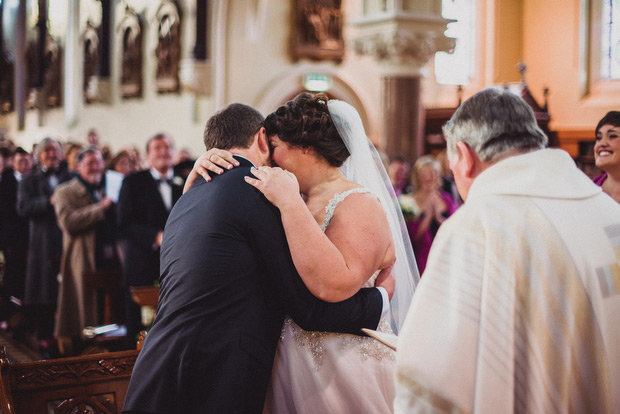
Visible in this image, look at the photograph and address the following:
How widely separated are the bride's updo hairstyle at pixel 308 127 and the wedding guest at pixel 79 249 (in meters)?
4.19

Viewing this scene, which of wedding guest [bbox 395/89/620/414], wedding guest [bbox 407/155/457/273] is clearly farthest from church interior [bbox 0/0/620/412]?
wedding guest [bbox 395/89/620/414]

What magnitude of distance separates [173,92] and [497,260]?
38.4 feet

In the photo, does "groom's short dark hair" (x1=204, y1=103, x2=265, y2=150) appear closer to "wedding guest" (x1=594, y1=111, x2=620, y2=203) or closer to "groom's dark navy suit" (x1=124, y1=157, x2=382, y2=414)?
"groom's dark navy suit" (x1=124, y1=157, x2=382, y2=414)

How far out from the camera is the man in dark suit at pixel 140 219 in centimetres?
568

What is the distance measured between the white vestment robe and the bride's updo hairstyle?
0.97m

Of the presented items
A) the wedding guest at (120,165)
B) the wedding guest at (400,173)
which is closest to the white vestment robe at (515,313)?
the wedding guest at (400,173)

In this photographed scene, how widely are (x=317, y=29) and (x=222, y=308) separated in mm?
10935

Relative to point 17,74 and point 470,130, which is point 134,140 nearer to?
point 17,74

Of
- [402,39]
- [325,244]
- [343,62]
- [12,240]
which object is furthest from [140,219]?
[343,62]

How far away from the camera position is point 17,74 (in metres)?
23.3

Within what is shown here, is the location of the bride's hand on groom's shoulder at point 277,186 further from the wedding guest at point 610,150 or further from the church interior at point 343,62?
the church interior at point 343,62

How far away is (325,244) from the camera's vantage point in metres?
2.28

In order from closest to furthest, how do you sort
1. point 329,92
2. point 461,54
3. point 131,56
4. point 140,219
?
1. point 140,219
2. point 329,92
3. point 131,56
4. point 461,54

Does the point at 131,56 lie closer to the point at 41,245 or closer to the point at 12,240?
the point at 12,240
